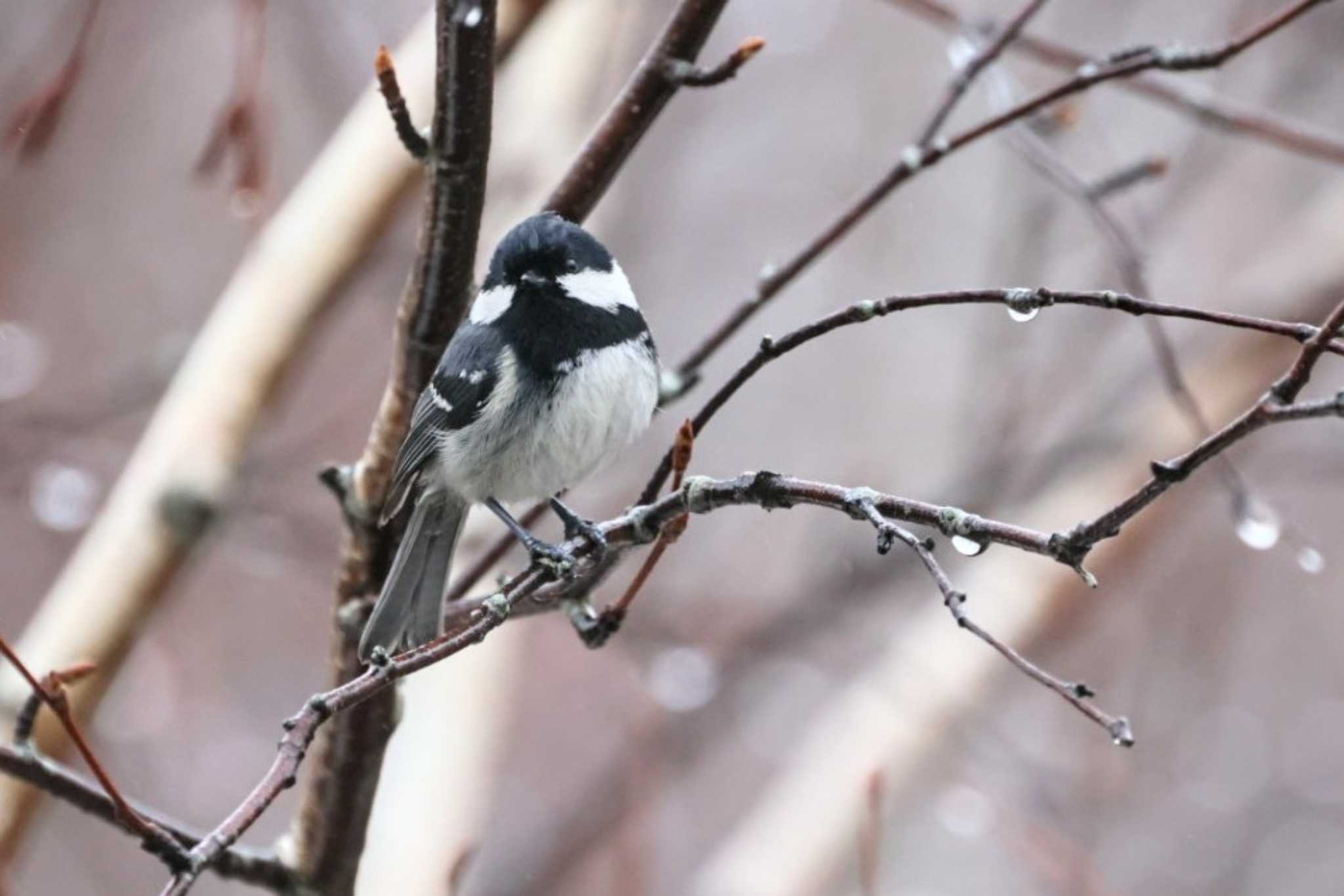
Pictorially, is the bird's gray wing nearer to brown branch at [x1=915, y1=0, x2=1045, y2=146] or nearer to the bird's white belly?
the bird's white belly

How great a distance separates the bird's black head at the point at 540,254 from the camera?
5.91ft

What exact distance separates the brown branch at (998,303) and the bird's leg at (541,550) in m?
0.14

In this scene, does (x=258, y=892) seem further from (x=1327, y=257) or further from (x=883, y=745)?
(x=1327, y=257)

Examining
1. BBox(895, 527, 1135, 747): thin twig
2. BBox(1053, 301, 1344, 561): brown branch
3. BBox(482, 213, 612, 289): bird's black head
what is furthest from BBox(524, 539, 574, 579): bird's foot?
BBox(482, 213, 612, 289): bird's black head

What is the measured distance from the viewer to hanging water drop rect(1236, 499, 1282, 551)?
1.41 m

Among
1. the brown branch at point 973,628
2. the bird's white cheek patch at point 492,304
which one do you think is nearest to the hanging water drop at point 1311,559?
the brown branch at point 973,628

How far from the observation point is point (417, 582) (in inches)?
63.3

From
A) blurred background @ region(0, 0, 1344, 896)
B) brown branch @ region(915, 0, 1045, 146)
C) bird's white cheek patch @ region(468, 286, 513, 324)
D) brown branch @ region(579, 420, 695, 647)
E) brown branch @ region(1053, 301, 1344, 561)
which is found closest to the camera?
brown branch @ region(1053, 301, 1344, 561)

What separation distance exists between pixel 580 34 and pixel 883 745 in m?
1.62

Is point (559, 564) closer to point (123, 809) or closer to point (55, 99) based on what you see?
point (123, 809)

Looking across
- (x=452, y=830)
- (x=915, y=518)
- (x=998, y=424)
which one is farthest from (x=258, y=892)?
(x=915, y=518)

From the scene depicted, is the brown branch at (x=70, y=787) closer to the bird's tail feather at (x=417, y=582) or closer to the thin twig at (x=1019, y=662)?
the bird's tail feather at (x=417, y=582)

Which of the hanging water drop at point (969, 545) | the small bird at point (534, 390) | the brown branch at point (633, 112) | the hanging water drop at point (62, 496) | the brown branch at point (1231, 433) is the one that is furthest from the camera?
the hanging water drop at point (62, 496)

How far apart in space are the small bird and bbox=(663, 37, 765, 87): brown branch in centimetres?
28
